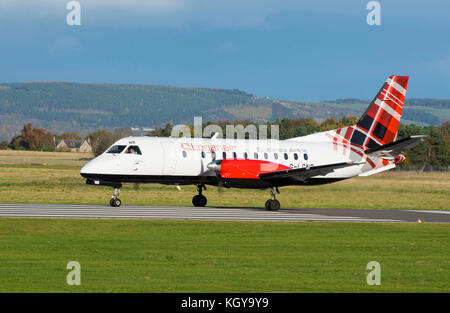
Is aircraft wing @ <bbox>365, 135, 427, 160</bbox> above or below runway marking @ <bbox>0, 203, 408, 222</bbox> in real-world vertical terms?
above

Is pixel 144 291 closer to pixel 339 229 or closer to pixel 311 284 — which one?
pixel 311 284

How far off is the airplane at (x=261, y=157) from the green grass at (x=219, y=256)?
22.2 feet

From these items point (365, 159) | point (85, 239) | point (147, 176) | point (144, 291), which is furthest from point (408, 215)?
point (144, 291)

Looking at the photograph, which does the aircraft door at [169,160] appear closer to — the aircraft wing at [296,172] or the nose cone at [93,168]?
the nose cone at [93,168]

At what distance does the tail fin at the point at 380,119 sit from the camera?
4009 centimetres

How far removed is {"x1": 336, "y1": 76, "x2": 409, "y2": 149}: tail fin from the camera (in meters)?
40.1

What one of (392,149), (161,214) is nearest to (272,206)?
(161,214)

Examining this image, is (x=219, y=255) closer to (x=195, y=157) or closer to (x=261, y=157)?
(x=195, y=157)

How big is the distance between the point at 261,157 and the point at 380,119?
324 inches

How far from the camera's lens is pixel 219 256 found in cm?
1862

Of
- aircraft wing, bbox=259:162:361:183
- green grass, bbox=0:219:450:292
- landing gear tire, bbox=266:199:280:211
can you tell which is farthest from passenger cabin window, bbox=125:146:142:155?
green grass, bbox=0:219:450:292

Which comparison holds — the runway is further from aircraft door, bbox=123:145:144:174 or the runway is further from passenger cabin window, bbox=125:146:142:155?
passenger cabin window, bbox=125:146:142:155

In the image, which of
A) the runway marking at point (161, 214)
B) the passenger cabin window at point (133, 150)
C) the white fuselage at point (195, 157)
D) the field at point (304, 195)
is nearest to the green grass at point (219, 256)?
the runway marking at point (161, 214)
